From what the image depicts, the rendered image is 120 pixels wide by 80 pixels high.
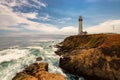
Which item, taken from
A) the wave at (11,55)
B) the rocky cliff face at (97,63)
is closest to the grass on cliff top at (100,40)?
the rocky cliff face at (97,63)

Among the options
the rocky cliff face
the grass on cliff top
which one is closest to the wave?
the grass on cliff top

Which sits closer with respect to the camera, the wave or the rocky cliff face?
the rocky cliff face

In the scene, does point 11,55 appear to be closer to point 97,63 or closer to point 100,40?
point 100,40

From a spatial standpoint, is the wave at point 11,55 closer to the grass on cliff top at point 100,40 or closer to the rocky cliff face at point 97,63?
the grass on cliff top at point 100,40

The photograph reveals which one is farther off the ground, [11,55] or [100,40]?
[100,40]

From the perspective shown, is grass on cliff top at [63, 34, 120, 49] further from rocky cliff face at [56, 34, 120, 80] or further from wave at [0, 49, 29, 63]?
wave at [0, 49, 29, 63]

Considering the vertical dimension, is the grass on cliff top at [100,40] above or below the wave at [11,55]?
above

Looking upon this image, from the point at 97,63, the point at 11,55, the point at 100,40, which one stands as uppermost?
the point at 100,40

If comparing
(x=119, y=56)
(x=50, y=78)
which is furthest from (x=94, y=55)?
(x=50, y=78)

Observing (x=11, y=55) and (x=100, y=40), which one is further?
(x=11, y=55)

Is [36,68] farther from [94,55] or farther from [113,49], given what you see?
[113,49]

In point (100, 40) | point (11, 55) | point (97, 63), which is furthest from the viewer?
point (11, 55)

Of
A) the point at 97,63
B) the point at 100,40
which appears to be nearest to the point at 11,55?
the point at 100,40

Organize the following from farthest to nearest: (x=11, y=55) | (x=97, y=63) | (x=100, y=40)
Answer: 1. (x=11, y=55)
2. (x=100, y=40)
3. (x=97, y=63)
